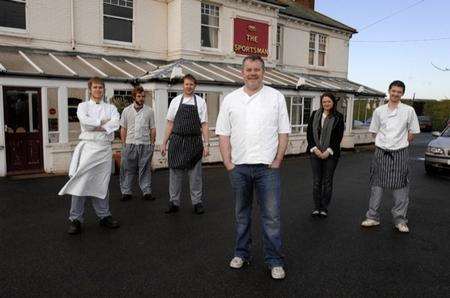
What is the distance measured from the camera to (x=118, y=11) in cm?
1307

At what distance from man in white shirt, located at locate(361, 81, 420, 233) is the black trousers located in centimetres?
73

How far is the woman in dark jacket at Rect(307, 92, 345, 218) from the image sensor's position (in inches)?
231

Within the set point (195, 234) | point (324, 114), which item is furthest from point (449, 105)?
point (195, 234)

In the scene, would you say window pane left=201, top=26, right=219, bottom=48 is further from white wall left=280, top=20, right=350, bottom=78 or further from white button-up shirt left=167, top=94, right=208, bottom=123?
white button-up shirt left=167, top=94, right=208, bottom=123

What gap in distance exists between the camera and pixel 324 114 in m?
5.99

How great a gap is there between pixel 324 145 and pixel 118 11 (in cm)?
1001

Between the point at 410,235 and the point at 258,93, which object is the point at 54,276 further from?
the point at 410,235

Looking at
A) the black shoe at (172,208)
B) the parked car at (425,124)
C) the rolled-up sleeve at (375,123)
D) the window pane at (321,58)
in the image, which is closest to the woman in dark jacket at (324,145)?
the rolled-up sleeve at (375,123)

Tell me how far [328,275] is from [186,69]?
387 inches

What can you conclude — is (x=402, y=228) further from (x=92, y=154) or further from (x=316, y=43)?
(x=316, y=43)

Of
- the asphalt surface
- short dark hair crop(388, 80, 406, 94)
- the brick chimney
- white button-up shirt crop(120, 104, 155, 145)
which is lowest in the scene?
the asphalt surface

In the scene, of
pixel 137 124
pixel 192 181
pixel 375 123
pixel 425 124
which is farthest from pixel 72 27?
pixel 425 124

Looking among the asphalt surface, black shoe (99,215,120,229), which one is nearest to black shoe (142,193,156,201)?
the asphalt surface

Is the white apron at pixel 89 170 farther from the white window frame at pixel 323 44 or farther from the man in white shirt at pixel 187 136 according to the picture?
the white window frame at pixel 323 44
